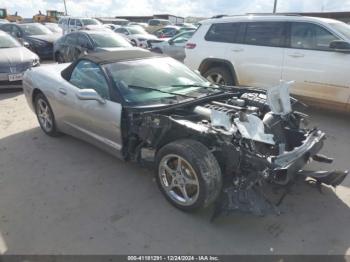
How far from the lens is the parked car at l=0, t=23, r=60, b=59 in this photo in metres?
13.8

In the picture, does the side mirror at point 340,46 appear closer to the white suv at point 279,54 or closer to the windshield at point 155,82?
the white suv at point 279,54

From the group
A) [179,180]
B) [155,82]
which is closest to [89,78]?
[155,82]

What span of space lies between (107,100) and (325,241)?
8.75 ft

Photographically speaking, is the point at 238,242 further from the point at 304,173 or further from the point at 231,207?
the point at 304,173

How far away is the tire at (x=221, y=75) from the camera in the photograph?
697 centimetres

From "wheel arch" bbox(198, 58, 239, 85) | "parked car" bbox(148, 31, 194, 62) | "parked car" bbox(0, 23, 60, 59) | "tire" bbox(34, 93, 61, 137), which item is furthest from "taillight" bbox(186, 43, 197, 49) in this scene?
"parked car" bbox(0, 23, 60, 59)

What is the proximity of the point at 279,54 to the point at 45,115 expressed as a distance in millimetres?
4327

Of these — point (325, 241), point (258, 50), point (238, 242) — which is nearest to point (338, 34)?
point (258, 50)

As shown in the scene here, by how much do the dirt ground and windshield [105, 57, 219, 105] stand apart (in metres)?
0.97

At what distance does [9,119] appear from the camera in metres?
6.35

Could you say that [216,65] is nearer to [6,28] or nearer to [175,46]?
[175,46]

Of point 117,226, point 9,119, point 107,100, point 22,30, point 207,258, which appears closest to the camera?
point 207,258

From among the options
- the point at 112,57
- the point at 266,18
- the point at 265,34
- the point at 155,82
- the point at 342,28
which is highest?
the point at 266,18

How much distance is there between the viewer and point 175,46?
487 inches
